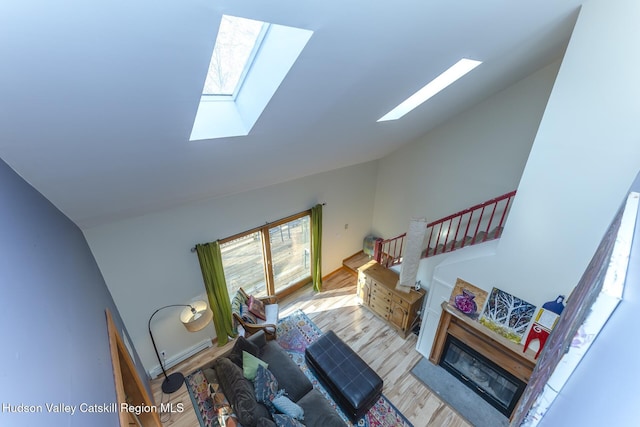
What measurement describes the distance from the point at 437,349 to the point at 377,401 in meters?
1.18

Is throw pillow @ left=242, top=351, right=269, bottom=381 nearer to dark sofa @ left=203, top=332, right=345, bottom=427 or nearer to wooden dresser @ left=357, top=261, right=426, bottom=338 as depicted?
dark sofa @ left=203, top=332, right=345, bottom=427

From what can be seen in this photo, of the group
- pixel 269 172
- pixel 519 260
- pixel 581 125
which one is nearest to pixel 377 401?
pixel 519 260

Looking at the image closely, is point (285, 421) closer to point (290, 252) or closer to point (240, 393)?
point (240, 393)

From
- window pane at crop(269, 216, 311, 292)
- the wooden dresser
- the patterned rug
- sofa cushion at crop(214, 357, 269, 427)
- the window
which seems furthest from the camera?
Answer: window pane at crop(269, 216, 311, 292)

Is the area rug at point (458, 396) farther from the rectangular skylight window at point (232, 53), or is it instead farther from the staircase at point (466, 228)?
the rectangular skylight window at point (232, 53)

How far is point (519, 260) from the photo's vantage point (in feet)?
9.55

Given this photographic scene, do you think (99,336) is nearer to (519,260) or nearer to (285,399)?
(285,399)

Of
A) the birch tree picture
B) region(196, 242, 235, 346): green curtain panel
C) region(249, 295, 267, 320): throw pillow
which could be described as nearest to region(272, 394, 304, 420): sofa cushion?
region(249, 295, 267, 320): throw pillow

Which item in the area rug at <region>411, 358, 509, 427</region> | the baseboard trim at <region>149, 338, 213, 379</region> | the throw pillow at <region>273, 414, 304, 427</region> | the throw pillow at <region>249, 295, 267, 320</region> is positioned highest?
the throw pillow at <region>273, 414, 304, 427</region>

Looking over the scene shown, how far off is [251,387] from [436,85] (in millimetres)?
3927

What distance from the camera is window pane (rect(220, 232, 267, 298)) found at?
15.0 feet

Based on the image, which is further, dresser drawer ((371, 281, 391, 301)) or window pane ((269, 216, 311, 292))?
window pane ((269, 216, 311, 292))

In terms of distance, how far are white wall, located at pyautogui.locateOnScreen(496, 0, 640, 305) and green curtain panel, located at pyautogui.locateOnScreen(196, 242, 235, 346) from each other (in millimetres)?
3820

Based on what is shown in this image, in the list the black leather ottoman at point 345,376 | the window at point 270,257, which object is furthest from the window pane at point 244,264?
the black leather ottoman at point 345,376
